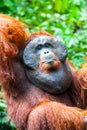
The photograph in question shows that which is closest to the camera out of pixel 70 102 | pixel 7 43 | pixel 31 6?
pixel 7 43

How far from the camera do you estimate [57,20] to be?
519 centimetres

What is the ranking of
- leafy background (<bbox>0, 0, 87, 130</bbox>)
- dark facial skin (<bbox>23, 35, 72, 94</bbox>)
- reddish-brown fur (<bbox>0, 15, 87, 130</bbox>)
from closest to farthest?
reddish-brown fur (<bbox>0, 15, 87, 130</bbox>) → dark facial skin (<bbox>23, 35, 72, 94</bbox>) → leafy background (<bbox>0, 0, 87, 130</bbox>)

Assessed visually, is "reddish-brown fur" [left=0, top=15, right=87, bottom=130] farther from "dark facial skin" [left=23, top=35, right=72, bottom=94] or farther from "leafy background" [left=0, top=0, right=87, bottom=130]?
"leafy background" [left=0, top=0, right=87, bottom=130]

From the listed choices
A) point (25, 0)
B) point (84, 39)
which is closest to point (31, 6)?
point (25, 0)

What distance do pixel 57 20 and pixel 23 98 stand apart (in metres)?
2.20

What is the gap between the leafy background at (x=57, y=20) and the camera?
4230mm

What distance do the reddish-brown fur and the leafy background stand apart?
0.44 metres

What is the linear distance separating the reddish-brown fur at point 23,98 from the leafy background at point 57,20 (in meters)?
0.44

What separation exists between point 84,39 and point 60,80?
1397 mm

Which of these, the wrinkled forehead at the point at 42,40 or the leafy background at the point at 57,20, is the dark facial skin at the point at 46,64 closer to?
the wrinkled forehead at the point at 42,40

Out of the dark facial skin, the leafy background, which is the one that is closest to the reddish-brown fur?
the dark facial skin

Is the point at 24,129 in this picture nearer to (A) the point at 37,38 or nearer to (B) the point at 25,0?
(A) the point at 37,38

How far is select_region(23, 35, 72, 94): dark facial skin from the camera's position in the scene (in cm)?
315

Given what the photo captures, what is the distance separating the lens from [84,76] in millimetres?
3316
